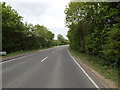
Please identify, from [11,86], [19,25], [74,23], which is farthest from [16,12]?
[11,86]

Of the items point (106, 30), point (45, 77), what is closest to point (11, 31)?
point (106, 30)

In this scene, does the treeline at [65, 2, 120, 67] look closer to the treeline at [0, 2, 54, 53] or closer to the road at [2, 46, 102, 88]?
the road at [2, 46, 102, 88]

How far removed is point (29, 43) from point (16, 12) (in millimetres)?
11677

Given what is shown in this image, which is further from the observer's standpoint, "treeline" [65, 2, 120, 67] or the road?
"treeline" [65, 2, 120, 67]

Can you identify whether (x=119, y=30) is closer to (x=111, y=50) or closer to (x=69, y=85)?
(x=111, y=50)

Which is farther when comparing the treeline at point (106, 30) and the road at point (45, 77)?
the treeline at point (106, 30)

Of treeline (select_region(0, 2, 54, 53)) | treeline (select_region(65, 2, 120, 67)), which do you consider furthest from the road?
treeline (select_region(0, 2, 54, 53))


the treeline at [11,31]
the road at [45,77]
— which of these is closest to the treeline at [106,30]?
the road at [45,77]

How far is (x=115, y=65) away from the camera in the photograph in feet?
33.3

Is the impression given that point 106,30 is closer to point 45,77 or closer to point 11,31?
point 45,77

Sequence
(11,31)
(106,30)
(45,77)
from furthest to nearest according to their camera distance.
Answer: (11,31) → (106,30) → (45,77)

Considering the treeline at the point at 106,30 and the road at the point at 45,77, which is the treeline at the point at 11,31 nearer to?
the treeline at the point at 106,30

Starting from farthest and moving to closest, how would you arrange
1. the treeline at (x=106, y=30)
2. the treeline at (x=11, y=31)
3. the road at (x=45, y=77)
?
the treeline at (x=11, y=31)
the treeline at (x=106, y=30)
the road at (x=45, y=77)

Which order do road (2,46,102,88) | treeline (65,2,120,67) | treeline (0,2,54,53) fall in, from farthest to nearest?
treeline (0,2,54,53) → treeline (65,2,120,67) → road (2,46,102,88)
